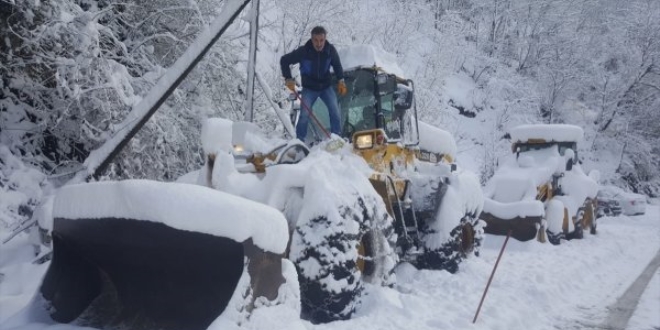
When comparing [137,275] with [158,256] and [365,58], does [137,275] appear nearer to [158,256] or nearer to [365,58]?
[158,256]

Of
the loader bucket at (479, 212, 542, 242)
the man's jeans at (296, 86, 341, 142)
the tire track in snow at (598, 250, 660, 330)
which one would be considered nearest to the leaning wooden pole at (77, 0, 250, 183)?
the man's jeans at (296, 86, 341, 142)

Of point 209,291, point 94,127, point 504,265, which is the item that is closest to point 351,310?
point 209,291

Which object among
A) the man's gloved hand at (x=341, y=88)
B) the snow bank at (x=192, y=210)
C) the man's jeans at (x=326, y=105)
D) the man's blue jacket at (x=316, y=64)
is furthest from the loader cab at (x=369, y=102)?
the snow bank at (x=192, y=210)

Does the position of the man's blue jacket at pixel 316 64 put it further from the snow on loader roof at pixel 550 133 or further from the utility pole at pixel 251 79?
the snow on loader roof at pixel 550 133

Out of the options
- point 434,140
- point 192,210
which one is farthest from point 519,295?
point 192,210

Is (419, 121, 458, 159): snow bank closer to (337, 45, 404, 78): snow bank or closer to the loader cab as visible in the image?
the loader cab

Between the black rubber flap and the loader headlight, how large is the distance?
8.56 feet

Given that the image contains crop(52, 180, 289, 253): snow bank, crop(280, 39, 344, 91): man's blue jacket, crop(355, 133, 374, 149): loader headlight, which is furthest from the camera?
crop(280, 39, 344, 91): man's blue jacket

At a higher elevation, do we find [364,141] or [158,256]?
[364,141]

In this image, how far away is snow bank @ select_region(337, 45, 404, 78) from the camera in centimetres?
632

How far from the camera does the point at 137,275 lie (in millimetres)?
3354

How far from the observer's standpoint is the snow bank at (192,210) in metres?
2.72

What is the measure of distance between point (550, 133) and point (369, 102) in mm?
8523

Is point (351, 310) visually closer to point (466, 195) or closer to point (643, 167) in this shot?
point (466, 195)
